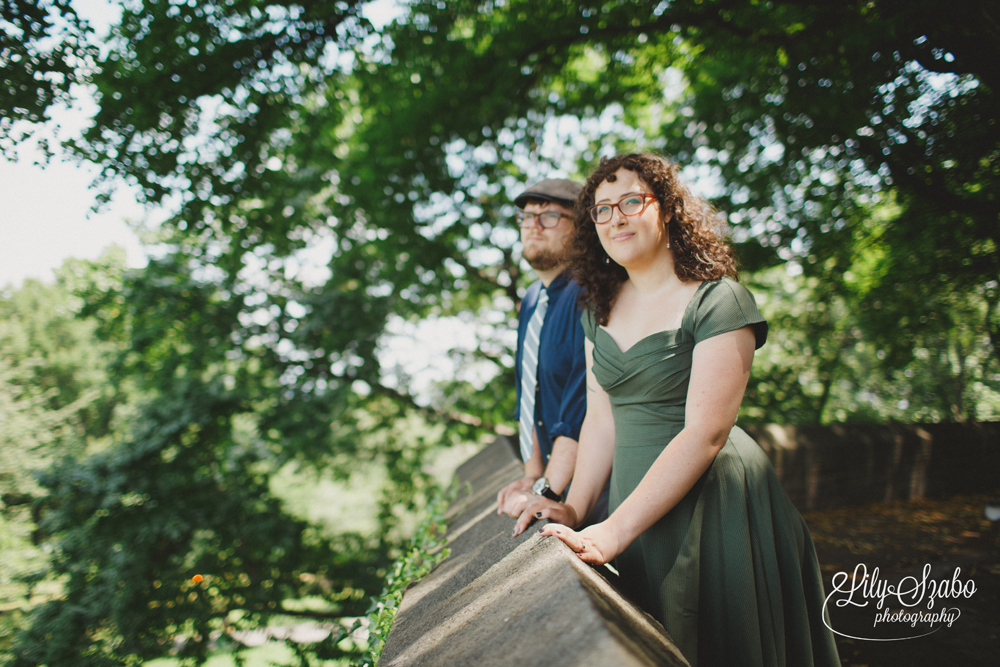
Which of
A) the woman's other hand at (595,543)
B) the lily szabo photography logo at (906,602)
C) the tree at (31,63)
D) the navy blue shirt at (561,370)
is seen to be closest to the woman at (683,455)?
the woman's other hand at (595,543)

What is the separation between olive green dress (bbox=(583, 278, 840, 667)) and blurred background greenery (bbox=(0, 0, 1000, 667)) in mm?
2021

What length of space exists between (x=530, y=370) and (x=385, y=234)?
7.38 meters

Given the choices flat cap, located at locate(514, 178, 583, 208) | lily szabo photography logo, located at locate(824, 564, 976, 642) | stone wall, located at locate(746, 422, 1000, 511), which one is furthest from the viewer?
stone wall, located at locate(746, 422, 1000, 511)

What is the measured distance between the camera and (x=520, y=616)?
1172 mm

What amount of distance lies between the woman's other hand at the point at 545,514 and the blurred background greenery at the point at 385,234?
6.19ft

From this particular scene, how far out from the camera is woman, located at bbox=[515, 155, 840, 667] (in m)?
1.45

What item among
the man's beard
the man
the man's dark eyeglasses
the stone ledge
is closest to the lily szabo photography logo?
the man

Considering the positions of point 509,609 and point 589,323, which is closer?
point 509,609

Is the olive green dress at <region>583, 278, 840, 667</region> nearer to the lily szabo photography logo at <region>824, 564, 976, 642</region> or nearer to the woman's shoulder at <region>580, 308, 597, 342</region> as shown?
the woman's shoulder at <region>580, 308, 597, 342</region>

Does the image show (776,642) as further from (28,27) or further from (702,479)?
(28,27)

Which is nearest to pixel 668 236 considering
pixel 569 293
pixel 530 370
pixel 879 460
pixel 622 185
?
pixel 622 185

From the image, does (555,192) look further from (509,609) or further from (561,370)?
(509,609)

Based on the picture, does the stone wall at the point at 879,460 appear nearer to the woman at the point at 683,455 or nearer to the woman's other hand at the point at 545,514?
the woman at the point at 683,455

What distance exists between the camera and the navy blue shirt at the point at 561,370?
7.27 feet
